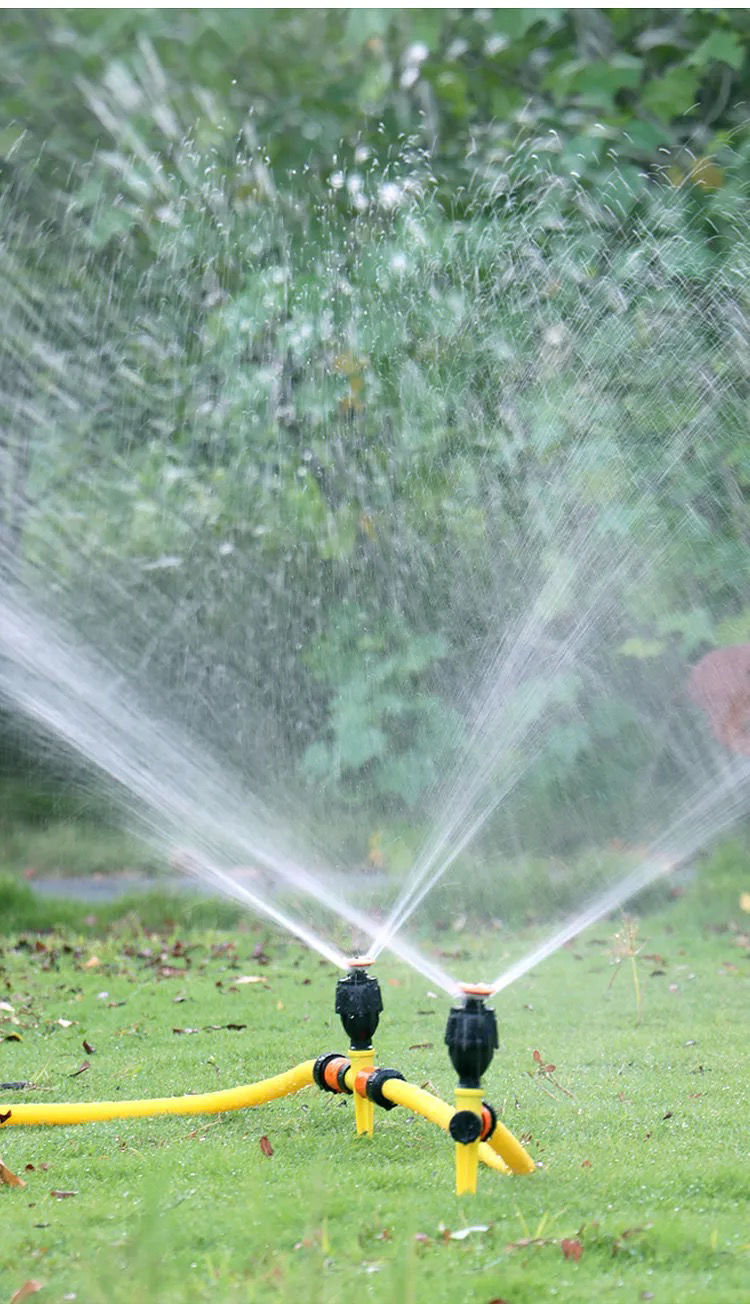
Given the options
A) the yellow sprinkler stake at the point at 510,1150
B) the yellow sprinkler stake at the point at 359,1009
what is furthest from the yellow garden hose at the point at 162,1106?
the yellow sprinkler stake at the point at 510,1150

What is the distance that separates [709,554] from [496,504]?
1.23 metres

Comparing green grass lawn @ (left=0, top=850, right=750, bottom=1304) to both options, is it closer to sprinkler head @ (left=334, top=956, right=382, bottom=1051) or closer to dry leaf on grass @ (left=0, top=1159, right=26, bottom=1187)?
dry leaf on grass @ (left=0, top=1159, right=26, bottom=1187)

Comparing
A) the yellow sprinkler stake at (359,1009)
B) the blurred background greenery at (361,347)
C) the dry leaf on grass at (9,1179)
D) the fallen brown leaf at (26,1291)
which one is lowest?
the fallen brown leaf at (26,1291)

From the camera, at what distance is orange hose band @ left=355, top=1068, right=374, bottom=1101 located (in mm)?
3674

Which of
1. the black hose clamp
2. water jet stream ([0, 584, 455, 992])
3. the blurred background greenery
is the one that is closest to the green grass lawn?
the black hose clamp

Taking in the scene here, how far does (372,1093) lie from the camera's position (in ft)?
12.0

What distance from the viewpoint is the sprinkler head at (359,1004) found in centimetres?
375

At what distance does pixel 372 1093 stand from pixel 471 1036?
0.60 meters

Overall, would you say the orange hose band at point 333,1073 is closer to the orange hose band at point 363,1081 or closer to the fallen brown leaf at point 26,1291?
the orange hose band at point 363,1081

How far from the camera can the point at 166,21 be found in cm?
811

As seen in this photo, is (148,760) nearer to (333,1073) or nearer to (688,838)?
(333,1073)

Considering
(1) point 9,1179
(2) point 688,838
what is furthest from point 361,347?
(1) point 9,1179

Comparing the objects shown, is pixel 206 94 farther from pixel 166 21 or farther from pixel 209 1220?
pixel 209 1220

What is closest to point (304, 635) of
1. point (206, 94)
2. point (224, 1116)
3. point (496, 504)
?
point (496, 504)
